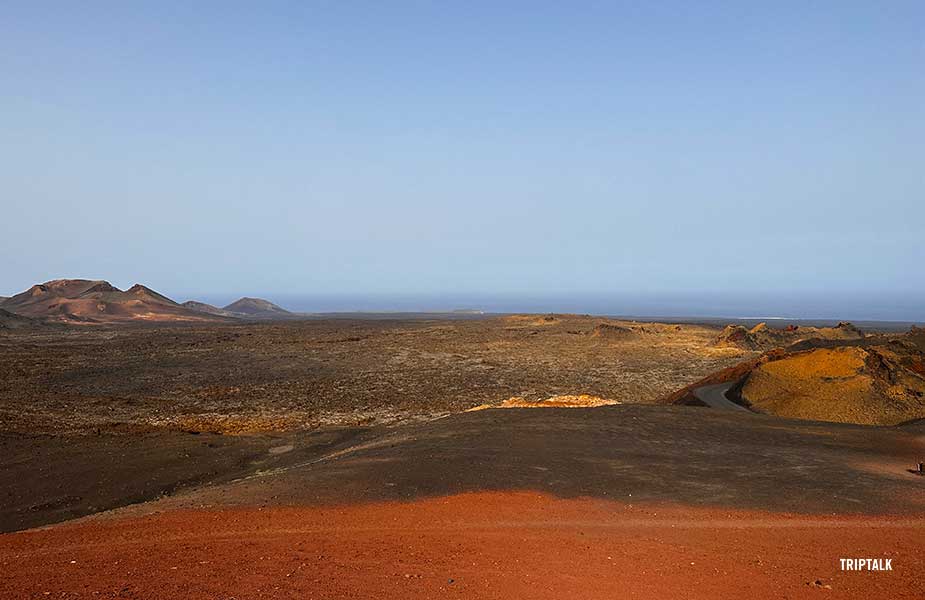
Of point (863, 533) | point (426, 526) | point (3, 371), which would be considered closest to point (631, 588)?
point (426, 526)

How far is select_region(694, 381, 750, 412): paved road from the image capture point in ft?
75.4

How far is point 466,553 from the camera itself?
7.87 meters

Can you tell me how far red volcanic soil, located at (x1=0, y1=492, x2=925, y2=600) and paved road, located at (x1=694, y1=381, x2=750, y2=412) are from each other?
1376 centimetres

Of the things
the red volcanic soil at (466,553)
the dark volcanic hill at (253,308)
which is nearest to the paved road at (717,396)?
the red volcanic soil at (466,553)

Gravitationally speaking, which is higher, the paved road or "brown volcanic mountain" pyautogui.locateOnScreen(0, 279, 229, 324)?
"brown volcanic mountain" pyautogui.locateOnScreen(0, 279, 229, 324)

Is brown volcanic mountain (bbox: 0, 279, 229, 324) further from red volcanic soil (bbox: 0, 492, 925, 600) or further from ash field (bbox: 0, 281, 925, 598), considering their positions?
red volcanic soil (bbox: 0, 492, 925, 600)

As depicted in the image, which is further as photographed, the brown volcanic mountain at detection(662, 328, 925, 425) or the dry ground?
the dry ground

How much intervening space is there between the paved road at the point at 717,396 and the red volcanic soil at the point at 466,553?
45.2ft

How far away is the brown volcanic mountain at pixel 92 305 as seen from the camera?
308ft

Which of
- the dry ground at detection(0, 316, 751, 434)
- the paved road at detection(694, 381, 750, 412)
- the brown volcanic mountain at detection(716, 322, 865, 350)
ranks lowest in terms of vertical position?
the dry ground at detection(0, 316, 751, 434)

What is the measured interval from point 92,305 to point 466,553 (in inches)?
4317

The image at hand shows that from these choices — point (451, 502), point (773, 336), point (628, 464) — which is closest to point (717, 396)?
point (628, 464)

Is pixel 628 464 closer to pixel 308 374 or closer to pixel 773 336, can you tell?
pixel 308 374

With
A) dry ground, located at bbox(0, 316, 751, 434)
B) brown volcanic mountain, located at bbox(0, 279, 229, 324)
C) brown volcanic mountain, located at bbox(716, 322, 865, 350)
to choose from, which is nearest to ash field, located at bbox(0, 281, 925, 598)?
dry ground, located at bbox(0, 316, 751, 434)
